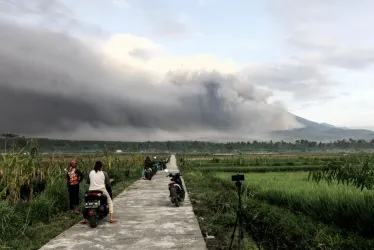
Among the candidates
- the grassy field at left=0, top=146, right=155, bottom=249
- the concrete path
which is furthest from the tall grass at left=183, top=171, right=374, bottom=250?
the grassy field at left=0, top=146, right=155, bottom=249

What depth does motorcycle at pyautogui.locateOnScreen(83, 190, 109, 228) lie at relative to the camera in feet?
28.0

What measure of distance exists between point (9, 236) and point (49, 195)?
12.4ft

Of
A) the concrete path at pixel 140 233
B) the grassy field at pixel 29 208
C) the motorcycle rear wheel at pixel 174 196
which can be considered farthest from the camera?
the motorcycle rear wheel at pixel 174 196

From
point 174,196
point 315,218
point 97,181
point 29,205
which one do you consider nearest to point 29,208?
point 29,205

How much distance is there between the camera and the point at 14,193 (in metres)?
10.7

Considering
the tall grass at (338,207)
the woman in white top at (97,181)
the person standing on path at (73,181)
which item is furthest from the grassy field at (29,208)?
the tall grass at (338,207)

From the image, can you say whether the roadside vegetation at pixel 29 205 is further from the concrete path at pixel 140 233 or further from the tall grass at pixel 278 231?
the tall grass at pixel 278 231

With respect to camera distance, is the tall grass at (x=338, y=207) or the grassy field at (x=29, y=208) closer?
the tall grass at (x=338, y=207)

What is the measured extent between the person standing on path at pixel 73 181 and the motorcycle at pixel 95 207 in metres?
1.75

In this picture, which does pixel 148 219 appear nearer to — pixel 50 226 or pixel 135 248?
pixel 50 226

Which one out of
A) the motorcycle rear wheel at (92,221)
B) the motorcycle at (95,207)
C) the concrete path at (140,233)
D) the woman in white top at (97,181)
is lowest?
the concrete path at (140,233)

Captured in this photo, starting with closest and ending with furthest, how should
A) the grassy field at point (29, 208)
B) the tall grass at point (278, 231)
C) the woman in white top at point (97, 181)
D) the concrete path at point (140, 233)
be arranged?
the tall grass at point (278, 231), the concrete path at point (140, 233), the grassy field at point (29, 208), the woman in white top at point (97, 181)

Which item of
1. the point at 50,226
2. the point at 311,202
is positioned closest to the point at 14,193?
the point at 50,226

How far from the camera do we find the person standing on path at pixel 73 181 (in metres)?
10.7
